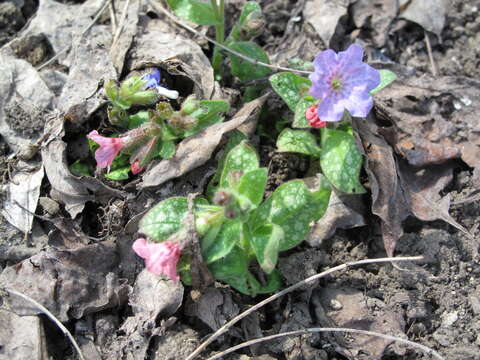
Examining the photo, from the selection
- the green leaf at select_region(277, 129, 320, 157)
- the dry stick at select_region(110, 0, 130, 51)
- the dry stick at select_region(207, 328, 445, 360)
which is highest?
the dry stick at select_region(110, 0, 130, 51)

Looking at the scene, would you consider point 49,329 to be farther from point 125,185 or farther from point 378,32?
point 378,32

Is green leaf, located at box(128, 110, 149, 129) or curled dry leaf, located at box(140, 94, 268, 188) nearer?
curled dry leaf, located at box(140, 94, 268, 188)

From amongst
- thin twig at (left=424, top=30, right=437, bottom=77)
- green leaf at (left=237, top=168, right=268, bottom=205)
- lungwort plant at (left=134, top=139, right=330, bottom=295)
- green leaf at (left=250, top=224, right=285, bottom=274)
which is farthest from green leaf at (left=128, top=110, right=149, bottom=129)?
thin twig at (left=424, top=30, right=437, bottom=77)

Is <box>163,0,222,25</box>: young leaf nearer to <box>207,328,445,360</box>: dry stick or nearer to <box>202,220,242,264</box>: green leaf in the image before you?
<box>202,220,242,264</box>: green leaf

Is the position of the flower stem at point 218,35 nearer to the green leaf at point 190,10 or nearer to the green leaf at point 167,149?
the green leaf at point 190,10

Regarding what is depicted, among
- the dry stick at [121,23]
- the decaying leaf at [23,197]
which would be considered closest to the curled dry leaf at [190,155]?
the decaying leaf at [23,197]

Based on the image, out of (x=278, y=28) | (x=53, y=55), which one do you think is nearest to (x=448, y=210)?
(x=278, y=28)
